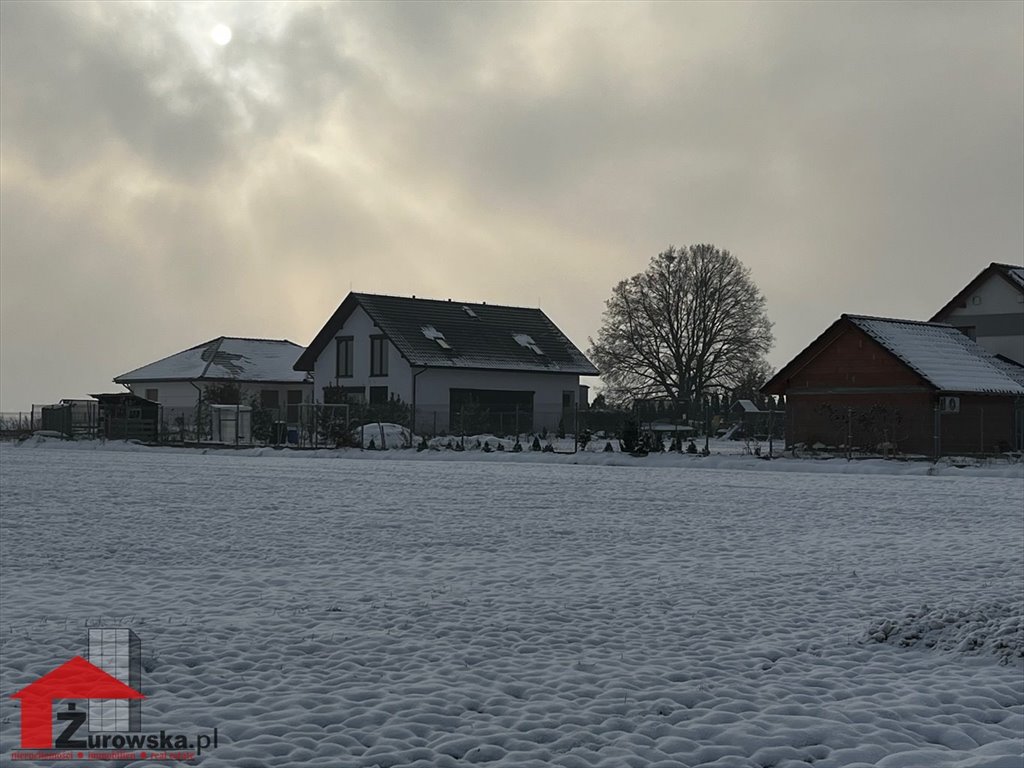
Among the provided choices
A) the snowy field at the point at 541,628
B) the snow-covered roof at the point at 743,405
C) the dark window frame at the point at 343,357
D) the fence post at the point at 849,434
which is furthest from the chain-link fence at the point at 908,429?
the snow-covered roof at the point at 743,405

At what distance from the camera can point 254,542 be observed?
46.3 feet

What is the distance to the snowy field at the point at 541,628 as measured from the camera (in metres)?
6.28

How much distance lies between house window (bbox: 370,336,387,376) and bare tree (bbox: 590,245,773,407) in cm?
1746

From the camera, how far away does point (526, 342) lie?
61156 millimetres

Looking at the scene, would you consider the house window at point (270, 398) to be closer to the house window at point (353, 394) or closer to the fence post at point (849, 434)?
the house window at point (353, 394)

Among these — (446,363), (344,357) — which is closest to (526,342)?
(446,363)

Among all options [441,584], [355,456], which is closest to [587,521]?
[441,584]

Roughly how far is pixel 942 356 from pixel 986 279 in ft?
34.6

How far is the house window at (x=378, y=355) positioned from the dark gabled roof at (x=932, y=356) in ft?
68.4

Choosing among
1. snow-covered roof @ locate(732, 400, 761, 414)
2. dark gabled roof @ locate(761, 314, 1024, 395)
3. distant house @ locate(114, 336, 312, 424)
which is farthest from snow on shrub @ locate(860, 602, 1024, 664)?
distant house @ locate(114, 336, 312, 424)

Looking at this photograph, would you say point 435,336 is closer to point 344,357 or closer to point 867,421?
point 344,357

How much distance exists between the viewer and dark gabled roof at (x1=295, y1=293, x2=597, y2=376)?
2195 inches

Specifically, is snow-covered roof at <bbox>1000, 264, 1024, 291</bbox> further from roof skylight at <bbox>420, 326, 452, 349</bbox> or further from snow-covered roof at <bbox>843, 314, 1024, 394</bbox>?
roof skylight at <bbox>420, 326, 452, 349</bbox>

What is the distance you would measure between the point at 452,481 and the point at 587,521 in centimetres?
956
